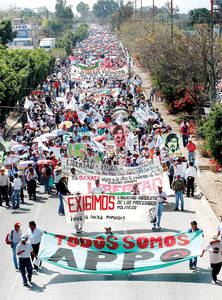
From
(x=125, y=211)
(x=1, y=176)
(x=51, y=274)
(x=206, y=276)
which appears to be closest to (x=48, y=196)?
(x=1, y=176)

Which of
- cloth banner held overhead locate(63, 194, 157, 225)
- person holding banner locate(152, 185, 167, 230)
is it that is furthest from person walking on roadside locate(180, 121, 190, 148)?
cloth banner held overhead locate(63, 194, 157, 225)

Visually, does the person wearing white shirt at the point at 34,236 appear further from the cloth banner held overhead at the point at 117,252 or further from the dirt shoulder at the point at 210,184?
the dirt shoulder at the point at 210,184

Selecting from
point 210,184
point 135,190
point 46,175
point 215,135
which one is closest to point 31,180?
point 46,175

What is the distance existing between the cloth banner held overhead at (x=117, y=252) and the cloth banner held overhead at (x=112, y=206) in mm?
2048

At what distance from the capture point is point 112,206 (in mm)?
14664

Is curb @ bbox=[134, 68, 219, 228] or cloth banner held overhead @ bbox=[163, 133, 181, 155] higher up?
cloth banner held overhead @ bbox=[163, 133, 181, 155]

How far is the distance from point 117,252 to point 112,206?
2.28m

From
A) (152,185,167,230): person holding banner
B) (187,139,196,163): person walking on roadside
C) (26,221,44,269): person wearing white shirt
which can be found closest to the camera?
(26,221,44,269): person wearing white shirt

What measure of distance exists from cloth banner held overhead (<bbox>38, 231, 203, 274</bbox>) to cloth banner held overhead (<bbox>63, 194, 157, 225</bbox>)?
6.72 ft

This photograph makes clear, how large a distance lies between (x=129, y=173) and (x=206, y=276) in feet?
24.7

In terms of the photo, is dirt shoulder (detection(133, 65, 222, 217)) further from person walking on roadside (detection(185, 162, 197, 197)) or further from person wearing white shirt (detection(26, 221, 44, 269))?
person wearing white shirt (detection(26, 221, 44, 269))

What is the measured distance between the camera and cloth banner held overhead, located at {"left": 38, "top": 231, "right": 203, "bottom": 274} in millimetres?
12211

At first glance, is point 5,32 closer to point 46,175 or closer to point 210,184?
point 46,175

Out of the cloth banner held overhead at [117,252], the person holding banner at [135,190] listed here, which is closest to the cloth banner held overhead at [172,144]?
the person holding banner at [135,190]
